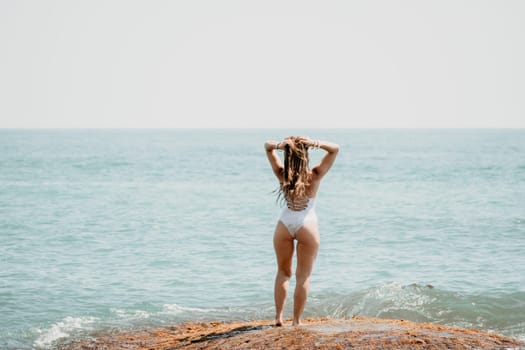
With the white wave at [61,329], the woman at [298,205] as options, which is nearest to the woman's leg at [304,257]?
the woman at [298,205]

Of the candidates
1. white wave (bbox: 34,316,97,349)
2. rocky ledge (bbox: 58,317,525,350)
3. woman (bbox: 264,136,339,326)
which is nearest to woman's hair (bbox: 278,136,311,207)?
woman (bbox: 264,136,339,326)

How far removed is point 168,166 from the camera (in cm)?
5459

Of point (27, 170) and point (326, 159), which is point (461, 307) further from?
point (27, 170)

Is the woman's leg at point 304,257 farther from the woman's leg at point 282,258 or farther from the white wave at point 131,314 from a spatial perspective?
the white wave at point 131,314

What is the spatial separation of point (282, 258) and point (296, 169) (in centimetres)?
100

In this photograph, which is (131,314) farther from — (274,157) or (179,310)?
(274,157)

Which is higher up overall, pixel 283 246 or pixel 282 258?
pixel 283 246

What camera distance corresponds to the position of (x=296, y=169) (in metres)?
7.29

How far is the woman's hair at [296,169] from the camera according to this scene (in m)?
7.25

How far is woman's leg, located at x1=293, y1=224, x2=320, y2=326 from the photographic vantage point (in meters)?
7.38

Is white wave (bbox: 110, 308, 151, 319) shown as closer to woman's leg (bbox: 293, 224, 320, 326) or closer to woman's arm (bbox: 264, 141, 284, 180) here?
woman's leg (bbox: 293, 224, 320, 326)

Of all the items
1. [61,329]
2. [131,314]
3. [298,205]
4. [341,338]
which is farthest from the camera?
[131,314]

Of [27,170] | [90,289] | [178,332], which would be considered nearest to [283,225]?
[178,332]

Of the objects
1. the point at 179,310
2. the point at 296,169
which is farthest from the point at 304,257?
the point at 179,310
